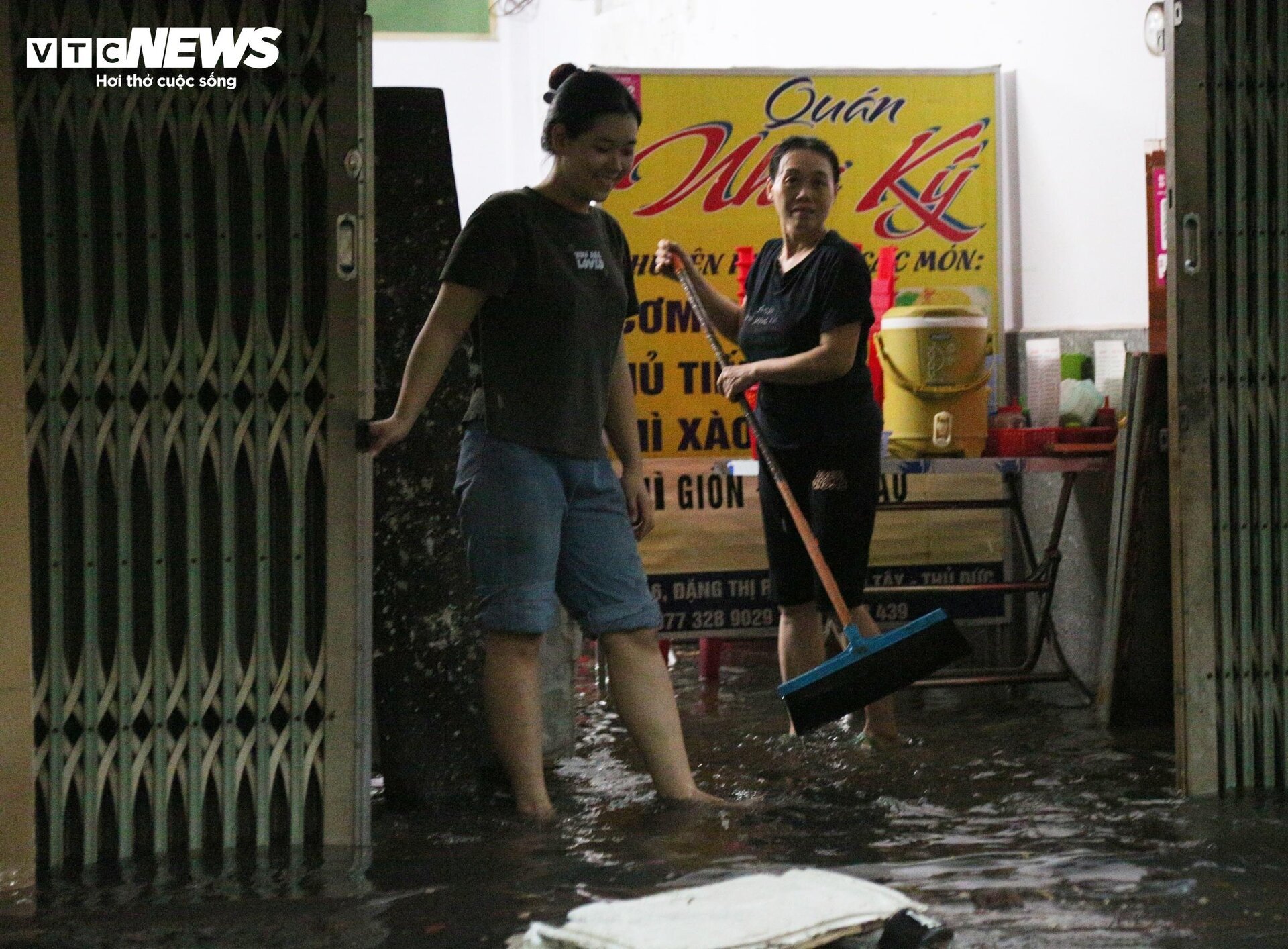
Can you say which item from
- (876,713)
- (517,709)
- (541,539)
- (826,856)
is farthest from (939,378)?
(826,856)

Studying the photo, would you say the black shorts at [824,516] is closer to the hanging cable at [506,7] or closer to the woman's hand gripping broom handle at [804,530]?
the woman's hand gripping broom handle at [804,530]

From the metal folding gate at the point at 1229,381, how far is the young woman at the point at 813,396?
1.05 m

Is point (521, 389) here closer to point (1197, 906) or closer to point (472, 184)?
point (1197, 906)

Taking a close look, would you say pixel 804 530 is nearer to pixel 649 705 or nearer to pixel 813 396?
pixel 813 396

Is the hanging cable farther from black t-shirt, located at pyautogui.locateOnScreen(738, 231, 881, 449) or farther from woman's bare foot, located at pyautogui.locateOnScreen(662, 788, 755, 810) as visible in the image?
woman's bare foot, located at pyautogui.locateOnScreen(662, 788, 755, 810)

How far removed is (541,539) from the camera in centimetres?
412

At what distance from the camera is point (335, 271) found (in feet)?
12.5

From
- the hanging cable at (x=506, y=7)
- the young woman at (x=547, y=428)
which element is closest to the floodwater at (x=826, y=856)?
the young woman at (x=547, y=428)

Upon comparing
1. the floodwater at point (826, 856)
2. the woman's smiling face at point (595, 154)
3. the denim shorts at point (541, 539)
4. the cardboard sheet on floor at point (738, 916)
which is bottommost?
the floodwater at point (826, 856)

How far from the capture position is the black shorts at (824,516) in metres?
5.05

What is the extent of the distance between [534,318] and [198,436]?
2.87 ft

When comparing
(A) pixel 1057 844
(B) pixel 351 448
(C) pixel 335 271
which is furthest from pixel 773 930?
(C) pixel 335 271

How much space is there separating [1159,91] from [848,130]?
1.29 meters

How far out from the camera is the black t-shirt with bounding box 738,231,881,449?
498 cm
